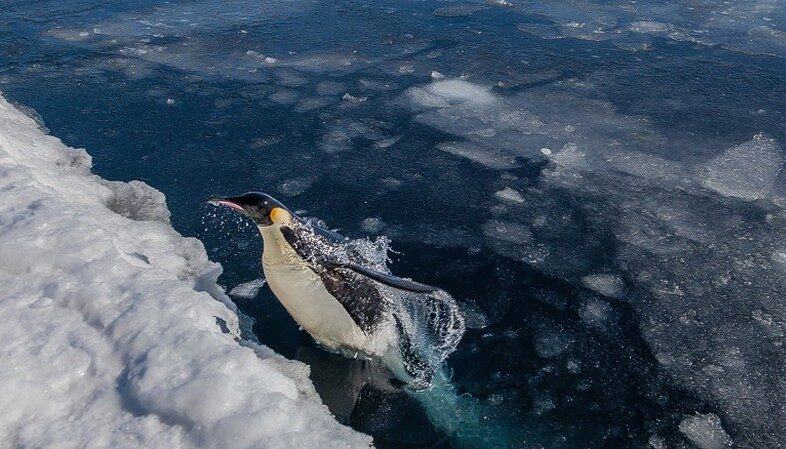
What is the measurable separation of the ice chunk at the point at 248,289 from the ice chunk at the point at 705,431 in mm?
2651

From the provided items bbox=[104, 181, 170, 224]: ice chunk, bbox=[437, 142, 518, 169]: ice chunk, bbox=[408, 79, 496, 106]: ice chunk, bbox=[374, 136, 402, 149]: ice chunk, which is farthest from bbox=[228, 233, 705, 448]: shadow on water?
bbox=[408, 79, 496, 106]: ice chunk

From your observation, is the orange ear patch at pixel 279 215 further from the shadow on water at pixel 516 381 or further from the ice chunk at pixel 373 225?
the ice chunk at pixel 373 225

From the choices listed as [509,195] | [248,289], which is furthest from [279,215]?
[509,195]

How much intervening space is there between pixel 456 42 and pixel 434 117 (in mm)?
2292

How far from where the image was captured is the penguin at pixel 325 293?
3863 mm

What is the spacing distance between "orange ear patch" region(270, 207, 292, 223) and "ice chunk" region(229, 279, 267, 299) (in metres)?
0.74

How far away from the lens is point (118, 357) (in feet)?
10.2

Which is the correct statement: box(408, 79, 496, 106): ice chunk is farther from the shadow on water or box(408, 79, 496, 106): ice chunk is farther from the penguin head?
the penguin head

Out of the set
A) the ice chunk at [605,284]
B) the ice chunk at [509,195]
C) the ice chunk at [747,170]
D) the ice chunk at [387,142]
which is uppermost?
the ice chunk at [387,142]

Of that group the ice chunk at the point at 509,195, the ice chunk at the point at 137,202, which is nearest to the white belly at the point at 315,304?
the ice chunk at the point at 137,202

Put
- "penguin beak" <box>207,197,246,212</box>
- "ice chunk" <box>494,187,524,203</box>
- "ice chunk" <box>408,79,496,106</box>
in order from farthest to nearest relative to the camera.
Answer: "ice chunk" <box>408,79,496,106</box>
"ice chunk" <box>494,187,524,203</box>
"penguin beak" <box>207,197,246,212</box>

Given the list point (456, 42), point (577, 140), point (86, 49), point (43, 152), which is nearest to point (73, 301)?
point (43, 152)

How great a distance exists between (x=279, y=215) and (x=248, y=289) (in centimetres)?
79

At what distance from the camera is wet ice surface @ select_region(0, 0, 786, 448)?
3816 mm
